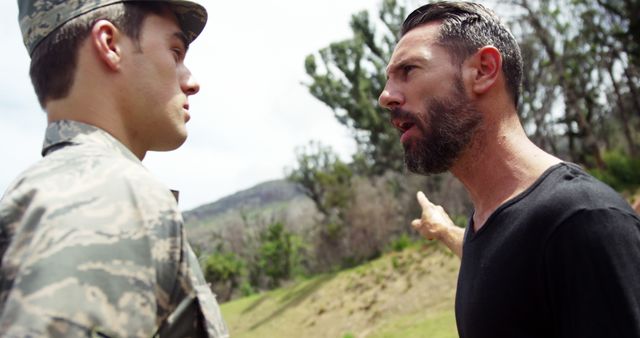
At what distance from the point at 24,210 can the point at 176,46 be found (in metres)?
0.52

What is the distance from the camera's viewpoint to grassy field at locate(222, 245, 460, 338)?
14.9 meters

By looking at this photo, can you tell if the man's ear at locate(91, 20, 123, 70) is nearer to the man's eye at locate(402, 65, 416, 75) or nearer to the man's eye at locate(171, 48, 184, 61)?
the man's eye at locate(171, 48, 184, 61)

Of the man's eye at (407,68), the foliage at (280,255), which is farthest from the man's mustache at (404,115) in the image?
the foliage at (280,255)

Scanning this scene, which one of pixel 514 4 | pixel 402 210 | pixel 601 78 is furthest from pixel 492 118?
pixel 601 78

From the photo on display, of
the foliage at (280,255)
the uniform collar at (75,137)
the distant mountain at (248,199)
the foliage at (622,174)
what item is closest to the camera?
the uniform collar at (75,137)

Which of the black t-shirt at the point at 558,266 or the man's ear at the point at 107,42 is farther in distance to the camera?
the black t-shirt at the point at 558,266

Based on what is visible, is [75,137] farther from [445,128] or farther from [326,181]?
[326,181]

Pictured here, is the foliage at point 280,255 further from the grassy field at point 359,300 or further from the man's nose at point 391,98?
the man's nose at point 391,98

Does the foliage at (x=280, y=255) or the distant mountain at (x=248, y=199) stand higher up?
the foliage at (x=280, y=255)

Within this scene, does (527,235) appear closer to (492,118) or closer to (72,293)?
(492,118)

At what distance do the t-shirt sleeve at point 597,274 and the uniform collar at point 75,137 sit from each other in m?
1.04

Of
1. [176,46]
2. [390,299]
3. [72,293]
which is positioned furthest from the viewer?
[390,299]

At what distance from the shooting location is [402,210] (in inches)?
995

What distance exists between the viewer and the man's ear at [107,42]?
121 cm
